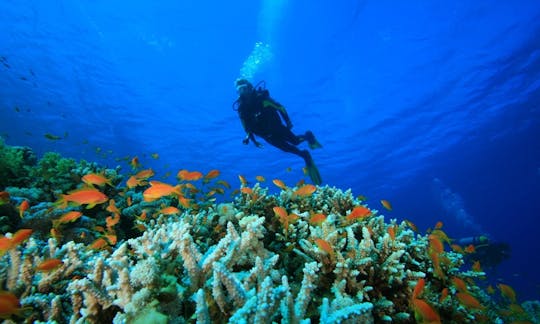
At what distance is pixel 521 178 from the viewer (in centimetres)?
4378

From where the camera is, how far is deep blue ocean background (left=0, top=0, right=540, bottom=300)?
1717 centimetres

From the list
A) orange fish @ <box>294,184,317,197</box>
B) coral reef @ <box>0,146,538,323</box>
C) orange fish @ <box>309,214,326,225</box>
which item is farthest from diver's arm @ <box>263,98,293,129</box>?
orange fish @ <box>309,214,326,225</box>

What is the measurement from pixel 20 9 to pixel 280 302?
2676 cm

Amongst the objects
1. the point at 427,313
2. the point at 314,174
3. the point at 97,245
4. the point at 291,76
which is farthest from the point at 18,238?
the point at 291,76

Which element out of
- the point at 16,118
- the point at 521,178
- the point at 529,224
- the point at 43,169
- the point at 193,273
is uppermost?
the point at 529,224

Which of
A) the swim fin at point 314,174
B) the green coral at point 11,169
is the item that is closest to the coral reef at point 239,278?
the green coral at point 11,169

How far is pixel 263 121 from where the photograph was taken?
392 inches

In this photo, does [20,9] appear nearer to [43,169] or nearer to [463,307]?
[43,169]

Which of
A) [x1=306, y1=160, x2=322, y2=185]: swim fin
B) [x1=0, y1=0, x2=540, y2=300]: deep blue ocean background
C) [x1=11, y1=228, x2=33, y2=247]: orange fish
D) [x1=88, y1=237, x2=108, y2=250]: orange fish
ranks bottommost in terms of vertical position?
[x1=11, y1=228, x2=33, y2=247]: orange fish

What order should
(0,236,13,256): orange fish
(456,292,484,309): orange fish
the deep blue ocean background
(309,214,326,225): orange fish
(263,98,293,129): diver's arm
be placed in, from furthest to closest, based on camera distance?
the deep blue ocean background, (263,98,293,129): diver's arm, (309,214,326,225): orange fish, (456,292,484,309): orange fish, (0,236,13,256): orange fish

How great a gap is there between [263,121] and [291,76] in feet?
43.3

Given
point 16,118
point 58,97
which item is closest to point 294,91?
point 58,97

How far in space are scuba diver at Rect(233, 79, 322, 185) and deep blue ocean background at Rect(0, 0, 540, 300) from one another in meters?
4.75

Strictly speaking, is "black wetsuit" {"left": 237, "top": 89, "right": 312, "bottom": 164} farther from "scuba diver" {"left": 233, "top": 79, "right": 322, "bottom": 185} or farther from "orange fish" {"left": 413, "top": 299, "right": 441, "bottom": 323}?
"orange fish" {"left": 413, "top": 299, "right": 441, "bottom": 323}
